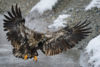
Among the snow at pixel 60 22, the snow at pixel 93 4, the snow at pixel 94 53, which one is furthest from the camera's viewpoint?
the snow at pixel 93 4

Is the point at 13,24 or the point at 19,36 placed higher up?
the point at 13,24

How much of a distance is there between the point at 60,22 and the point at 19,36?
18.1ft

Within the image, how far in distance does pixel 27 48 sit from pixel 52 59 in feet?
7.51

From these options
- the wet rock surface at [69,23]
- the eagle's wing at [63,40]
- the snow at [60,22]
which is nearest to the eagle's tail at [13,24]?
the eagle's wing at [63,40]

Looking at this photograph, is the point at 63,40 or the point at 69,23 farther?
the point at 69,23

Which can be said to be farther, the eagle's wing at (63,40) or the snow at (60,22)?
the snow at (60,22)

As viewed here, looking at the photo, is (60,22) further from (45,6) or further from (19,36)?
(19,36)

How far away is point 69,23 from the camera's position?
13016 millimetres

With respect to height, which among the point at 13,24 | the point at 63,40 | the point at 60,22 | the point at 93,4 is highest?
the point at 93,4

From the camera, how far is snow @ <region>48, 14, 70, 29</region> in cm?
1293

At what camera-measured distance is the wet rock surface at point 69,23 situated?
376 inches

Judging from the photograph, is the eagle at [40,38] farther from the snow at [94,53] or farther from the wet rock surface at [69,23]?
the wet rock surface at [69,23]

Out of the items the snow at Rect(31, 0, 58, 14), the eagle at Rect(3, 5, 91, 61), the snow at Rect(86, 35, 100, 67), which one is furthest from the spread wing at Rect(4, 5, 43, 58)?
the snow at Rect(31, 0, 58, 14)

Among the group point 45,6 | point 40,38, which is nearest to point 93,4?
point 45,6
